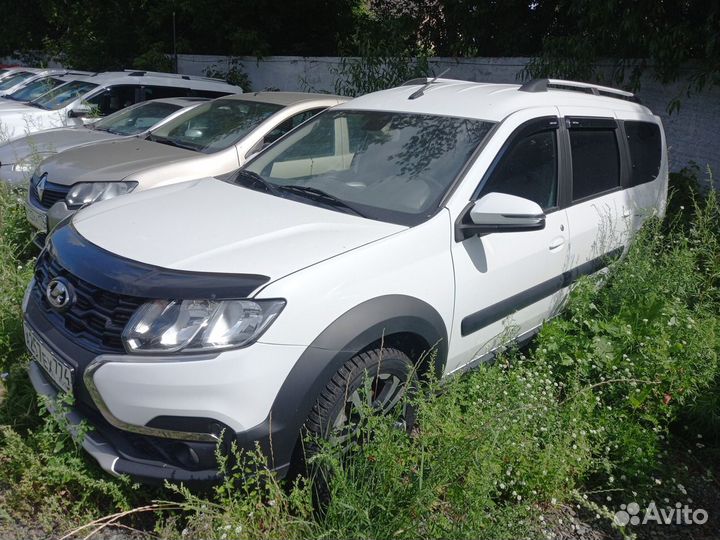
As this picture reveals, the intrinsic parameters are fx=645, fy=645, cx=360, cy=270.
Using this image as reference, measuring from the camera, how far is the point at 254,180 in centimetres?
377

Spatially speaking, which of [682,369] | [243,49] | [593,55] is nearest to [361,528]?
[682,369]

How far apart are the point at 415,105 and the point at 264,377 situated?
215 centimetres

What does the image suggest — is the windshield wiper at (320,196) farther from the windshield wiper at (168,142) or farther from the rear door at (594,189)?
the windshield wiper at (168,142)

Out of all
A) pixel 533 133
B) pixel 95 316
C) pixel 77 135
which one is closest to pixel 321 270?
pixel 95 316

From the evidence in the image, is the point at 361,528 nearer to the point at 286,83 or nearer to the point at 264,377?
the point at 264,377

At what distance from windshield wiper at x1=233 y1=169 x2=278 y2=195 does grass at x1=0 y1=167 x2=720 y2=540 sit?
142 cm

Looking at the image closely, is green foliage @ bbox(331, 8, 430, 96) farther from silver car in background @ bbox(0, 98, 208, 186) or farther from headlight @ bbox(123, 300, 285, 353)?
headlight @ bbox(123, 300, 285, 353)

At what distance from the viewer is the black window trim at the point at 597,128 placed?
3.94 meters

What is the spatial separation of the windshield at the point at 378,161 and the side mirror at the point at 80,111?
17.3ft

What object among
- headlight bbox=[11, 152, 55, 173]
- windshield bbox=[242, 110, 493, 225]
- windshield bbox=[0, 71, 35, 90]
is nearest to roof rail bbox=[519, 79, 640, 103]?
windshield bbox=[242, 110, 493, 225]

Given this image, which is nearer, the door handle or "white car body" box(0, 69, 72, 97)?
the door handle

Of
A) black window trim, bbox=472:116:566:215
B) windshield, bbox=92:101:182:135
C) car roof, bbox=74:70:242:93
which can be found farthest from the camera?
car roof, bbox=74:70:242:93

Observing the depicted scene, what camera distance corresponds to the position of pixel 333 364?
2.60 metres

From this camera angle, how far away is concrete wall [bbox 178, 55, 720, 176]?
23.5 feet
